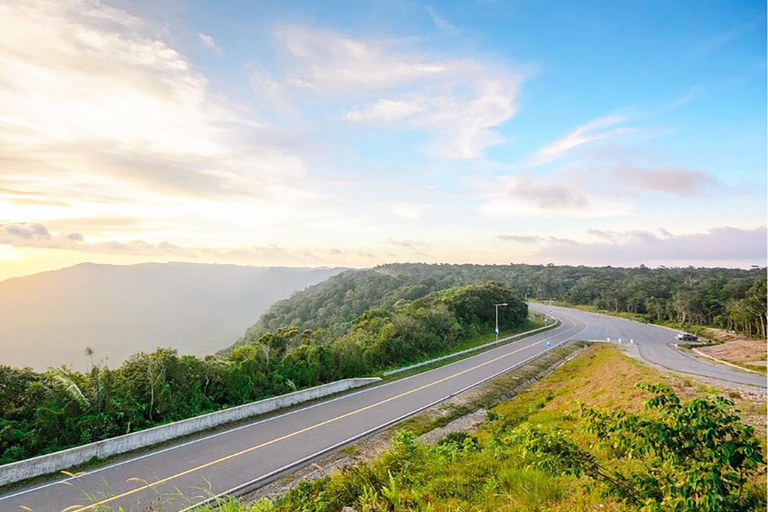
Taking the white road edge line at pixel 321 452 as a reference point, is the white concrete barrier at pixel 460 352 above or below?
A: below

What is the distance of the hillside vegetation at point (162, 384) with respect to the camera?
12.8 metres

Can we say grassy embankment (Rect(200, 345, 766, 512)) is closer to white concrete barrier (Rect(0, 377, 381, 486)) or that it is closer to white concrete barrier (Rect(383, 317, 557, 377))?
white concrete barrier (Rect(0, 377, 381, 486))

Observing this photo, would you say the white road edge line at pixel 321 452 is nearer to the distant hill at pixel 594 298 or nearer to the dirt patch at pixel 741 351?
the distant hill at pixel 594 298

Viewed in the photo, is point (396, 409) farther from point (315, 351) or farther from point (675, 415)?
point (675, 415)

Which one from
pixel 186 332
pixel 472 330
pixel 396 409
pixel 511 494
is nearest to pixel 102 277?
pixel 186 332

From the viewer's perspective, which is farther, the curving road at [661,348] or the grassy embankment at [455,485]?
the curving road at [661,348]

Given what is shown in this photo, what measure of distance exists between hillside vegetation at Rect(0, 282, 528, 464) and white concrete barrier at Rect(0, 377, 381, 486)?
73 cm

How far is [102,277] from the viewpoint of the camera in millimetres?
112688

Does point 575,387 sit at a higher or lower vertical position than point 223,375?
lower

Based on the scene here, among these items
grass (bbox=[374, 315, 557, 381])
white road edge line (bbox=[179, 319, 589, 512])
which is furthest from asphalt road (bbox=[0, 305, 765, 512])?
grass (bbox=[374, 315, 557, 381])

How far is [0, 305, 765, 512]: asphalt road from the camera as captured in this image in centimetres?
1030

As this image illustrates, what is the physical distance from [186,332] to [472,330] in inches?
3484

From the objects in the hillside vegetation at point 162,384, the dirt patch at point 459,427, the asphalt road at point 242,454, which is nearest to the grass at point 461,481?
the dirt patch at point 459,427

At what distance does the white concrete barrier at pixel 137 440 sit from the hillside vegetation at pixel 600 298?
24.8m
